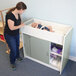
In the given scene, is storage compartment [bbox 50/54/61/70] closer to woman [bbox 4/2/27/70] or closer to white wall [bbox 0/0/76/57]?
white wall [bbox 0/0/76/57]

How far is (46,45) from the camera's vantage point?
203 centimetres

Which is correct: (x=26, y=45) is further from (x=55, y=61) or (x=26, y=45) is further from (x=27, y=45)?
(x=55, y=61)

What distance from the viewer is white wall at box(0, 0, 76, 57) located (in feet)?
6.59

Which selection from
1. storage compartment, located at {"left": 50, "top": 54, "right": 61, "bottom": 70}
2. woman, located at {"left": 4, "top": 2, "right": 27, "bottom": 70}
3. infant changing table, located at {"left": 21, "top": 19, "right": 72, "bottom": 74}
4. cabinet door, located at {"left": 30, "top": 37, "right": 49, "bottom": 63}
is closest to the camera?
Answer: woman, located at {"left": 4, "top": 2, "right": 27, "bottom": 70}

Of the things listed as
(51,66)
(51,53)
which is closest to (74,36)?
(51,53)

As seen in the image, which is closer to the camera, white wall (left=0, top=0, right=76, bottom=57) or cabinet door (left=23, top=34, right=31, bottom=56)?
white wall (left=0, top=0, right=76, bottom=57)

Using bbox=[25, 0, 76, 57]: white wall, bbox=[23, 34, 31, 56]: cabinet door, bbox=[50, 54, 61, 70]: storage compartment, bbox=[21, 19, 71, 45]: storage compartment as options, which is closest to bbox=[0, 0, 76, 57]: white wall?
bbox=[25, 0, 76, 57]: white wall

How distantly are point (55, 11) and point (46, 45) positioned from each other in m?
0.66

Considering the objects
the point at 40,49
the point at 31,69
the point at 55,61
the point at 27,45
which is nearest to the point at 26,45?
the point at 27,45

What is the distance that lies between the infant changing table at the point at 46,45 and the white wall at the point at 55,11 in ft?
0.35

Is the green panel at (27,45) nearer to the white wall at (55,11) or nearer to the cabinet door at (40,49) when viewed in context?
the cabinet door at (40,49)

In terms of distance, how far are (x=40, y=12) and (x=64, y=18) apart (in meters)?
0.52

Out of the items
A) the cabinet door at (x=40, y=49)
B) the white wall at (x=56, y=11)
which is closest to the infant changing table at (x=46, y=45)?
the cabinet door at (x=40, y=49)

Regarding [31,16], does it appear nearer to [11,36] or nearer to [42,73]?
[11,36]
